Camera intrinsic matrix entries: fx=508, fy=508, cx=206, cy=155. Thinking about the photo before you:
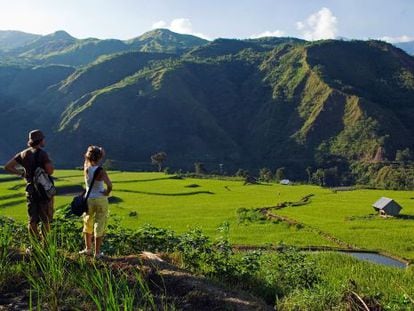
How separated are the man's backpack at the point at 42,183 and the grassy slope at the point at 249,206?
813 inches

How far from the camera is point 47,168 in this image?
9.76 metres

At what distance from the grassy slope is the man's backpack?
67.7 ft

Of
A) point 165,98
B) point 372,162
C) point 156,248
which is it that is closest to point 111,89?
point 165,98

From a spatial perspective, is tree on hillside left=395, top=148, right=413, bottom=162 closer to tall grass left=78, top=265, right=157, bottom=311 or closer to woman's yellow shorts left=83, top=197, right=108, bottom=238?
woman's yellow shorts left=83, top=197, right=108, bottom=238

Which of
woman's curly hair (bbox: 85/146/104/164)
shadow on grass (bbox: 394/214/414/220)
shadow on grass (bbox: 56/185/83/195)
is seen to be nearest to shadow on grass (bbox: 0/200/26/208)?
shadow on grass (bbox: 56/185/83/195)

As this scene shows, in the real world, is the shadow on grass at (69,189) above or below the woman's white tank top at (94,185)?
below

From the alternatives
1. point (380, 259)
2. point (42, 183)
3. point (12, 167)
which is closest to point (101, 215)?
point (42, 183)

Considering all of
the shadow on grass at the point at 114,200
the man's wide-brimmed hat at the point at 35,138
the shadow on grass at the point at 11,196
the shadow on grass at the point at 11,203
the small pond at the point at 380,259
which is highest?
the man's wide-brimmed hat at the point at 35,138

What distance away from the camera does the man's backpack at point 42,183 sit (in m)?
9.68

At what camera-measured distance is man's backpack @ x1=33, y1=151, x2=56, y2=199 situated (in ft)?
31.8

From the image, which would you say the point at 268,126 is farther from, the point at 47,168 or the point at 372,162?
the point at 47,168

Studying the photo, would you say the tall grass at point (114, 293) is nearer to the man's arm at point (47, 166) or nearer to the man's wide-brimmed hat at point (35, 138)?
the man's arm at point (47, 166)

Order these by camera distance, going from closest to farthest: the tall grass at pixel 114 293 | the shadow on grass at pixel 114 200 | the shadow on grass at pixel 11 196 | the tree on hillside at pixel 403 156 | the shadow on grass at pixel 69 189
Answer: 1. the tall grass at pixel 114 293
2. the shadow on grass at pixel 11 196
3. the shadow on grass at pixel 114 200
4. the shadow on grass at pixel 69 189
5. the tree on hillside at pixel 403 156

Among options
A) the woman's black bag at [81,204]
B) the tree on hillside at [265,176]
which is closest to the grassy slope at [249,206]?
the woman's black bag at [81,204]
